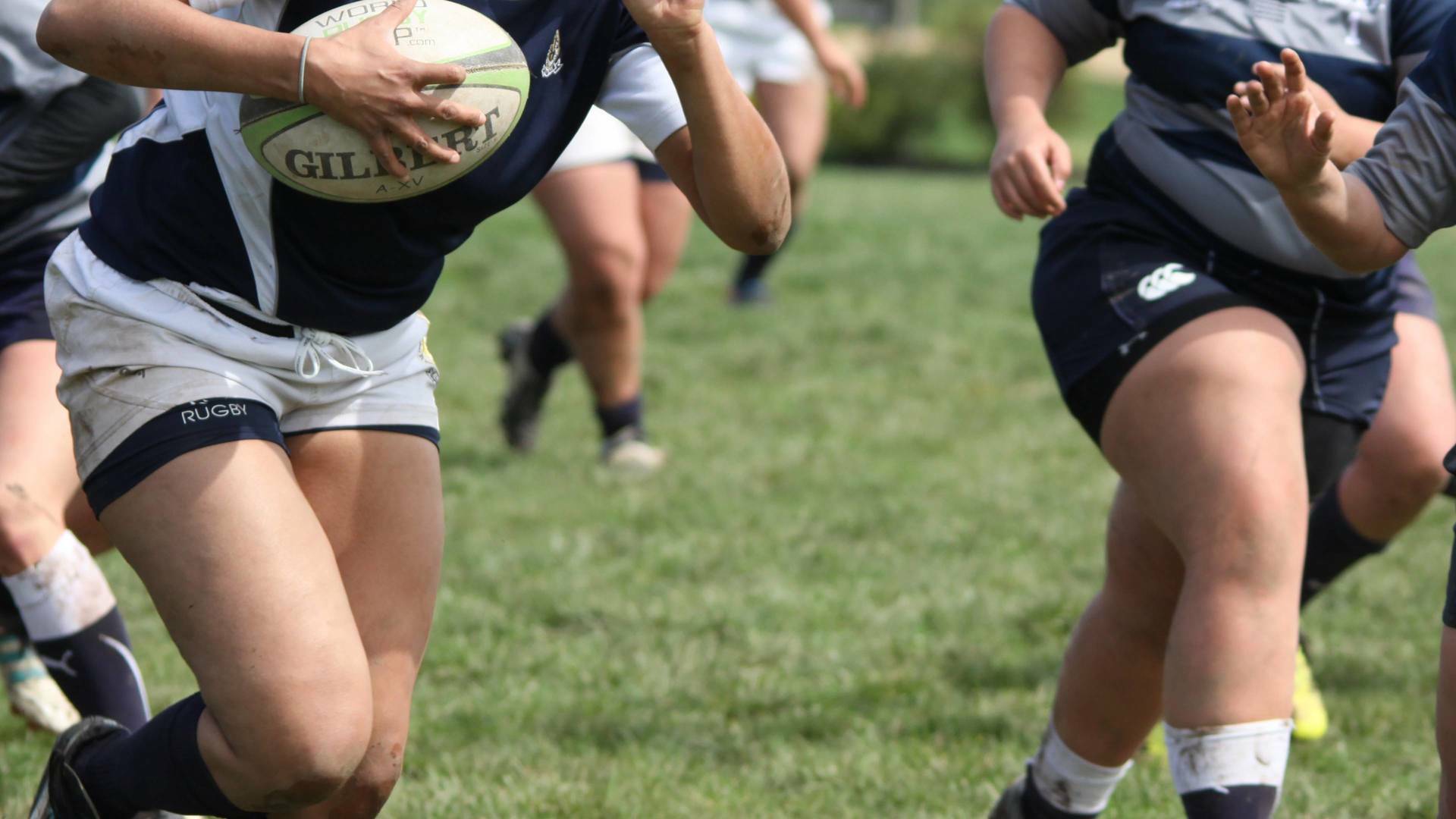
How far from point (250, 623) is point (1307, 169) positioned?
4.90 ft

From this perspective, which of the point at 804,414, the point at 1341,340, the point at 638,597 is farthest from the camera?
the point at 804,414

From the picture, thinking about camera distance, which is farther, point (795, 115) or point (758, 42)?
point (795, 115)

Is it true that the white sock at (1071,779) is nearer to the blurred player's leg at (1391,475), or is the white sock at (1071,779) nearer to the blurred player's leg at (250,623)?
the blurred player's leg at (1391,475)

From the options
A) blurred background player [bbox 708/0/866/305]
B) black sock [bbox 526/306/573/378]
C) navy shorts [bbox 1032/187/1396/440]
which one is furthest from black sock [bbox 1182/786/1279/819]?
blurred background player [bbox 708/0/866/305]

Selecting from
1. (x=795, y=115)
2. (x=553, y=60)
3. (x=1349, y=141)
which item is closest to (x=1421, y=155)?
(x=1349, y=141)

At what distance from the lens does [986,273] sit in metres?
10.3

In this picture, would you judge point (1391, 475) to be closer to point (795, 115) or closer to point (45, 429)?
point (45, 429)

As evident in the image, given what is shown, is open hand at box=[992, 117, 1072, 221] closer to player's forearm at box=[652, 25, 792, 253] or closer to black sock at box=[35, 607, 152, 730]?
player's forearm at box=[652, 25, 792, 253]

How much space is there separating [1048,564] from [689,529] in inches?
44.4

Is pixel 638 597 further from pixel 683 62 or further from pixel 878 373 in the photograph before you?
pixel 878 373

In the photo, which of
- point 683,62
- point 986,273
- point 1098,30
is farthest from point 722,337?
point 683,62

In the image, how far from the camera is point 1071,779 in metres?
3.00

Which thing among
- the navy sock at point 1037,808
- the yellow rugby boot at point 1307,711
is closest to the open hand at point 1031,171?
the navy sock at point 1037,808

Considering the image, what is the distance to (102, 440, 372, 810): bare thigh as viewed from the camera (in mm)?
2254
